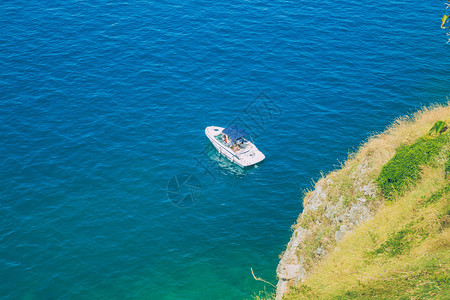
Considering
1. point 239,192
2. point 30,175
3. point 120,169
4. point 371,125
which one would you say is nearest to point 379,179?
point 239,192

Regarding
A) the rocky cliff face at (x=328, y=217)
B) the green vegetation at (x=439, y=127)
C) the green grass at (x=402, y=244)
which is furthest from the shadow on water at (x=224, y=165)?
the green vegetation at (x=439, y=127)

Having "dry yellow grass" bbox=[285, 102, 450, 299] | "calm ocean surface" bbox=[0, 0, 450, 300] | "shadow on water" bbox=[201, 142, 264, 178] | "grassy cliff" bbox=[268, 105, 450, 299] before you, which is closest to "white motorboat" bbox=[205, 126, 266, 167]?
"shadow on water" bbox=[201, 142, 264, 178]

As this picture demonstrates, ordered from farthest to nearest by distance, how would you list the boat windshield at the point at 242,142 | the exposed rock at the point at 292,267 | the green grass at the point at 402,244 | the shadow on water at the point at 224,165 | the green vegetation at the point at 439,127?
1. the boat windshield at the point at 242,142
2. the shadow on water at the point at 224,165
3. the exposed rock at the point at 292,267
4. the green vegetation at the point at 439,127
5. the green grass at the point at 402,244

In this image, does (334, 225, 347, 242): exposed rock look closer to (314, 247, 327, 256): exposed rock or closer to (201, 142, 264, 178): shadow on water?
(314, 247, 327, 256): exposed rock

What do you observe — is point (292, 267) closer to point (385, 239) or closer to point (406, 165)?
point (385, 239)

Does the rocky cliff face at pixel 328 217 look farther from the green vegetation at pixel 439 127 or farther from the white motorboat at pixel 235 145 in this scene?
the white motorboat at pixel 235 145

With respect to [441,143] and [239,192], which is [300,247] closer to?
[441,143]
